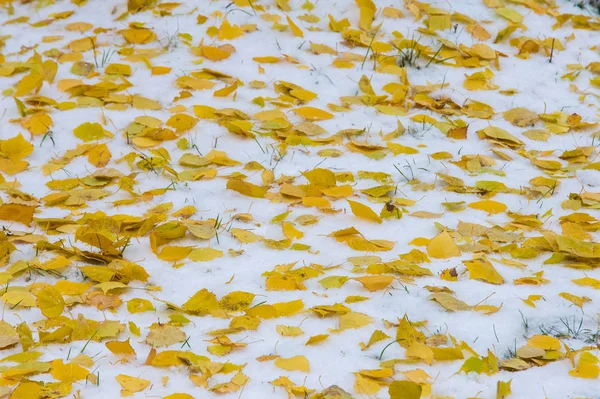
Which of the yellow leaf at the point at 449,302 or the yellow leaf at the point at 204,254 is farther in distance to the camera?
the yellow leaf at the point at 204,254

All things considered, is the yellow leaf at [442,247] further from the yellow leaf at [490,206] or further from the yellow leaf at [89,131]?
the yellow leaf at [89,131]

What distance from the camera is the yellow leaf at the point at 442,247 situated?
2553 millimetres

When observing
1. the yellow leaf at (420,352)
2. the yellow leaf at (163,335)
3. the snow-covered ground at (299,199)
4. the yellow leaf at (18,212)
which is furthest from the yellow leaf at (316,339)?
the yellow leaf at (18,212)

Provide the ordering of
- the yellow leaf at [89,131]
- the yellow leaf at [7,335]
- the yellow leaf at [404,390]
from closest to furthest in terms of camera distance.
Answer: the yellow leaf at [404,390], the yellow leaf at [7,335], the yellow leaf at [89,131]

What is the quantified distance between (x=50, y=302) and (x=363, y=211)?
4.05 ft

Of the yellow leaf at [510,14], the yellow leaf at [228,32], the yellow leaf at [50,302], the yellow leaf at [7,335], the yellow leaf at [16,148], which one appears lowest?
the yellow leaf at [7,335]

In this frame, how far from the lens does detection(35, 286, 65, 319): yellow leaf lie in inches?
86.1

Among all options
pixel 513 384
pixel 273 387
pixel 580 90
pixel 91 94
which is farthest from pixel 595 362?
pixel 91 94

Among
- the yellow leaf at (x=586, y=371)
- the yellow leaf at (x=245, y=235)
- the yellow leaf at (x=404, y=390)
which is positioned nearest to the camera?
the yellow leaf at (x=404, y=390)

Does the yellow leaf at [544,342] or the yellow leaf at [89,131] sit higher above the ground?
the yellow leaf at [89,131]

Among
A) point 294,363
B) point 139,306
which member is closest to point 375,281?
point 294,363

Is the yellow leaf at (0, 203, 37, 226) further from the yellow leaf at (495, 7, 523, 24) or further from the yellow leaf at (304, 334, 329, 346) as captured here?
the yellow leaf at (495, 7, 523, 24)

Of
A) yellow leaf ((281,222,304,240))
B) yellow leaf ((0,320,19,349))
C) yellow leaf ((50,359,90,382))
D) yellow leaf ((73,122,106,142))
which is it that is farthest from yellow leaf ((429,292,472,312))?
yellow leaf ((73,122,106,142))

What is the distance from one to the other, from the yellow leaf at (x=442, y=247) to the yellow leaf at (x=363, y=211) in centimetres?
27
